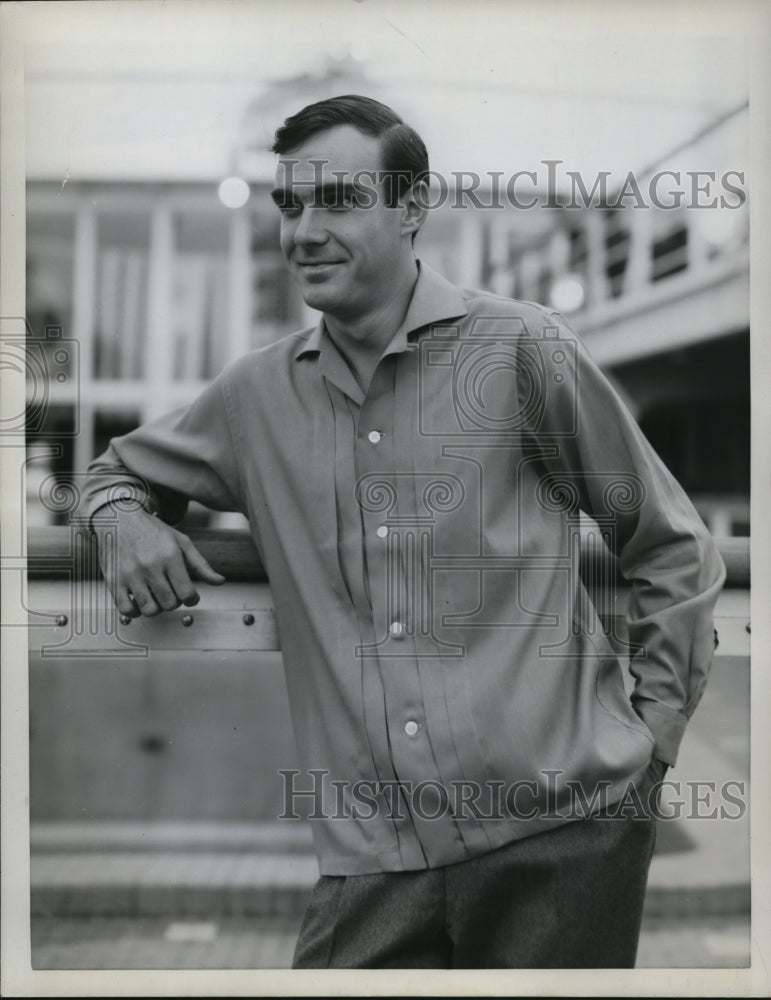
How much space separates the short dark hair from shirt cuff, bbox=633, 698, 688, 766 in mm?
1032

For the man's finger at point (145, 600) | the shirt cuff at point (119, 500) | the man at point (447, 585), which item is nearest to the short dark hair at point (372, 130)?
the man at point (447, 585)

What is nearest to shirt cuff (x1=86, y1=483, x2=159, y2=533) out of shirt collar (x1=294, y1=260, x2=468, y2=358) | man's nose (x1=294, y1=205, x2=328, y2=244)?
shirt collar (x1=294, y1=260, x2=468, y2=358)

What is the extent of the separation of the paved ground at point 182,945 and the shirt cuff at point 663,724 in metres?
0.45

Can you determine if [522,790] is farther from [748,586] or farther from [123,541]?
[123,541]

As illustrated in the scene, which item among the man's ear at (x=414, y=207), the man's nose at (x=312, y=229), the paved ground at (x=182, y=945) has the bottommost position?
the paved ground at (x=182, y=945)

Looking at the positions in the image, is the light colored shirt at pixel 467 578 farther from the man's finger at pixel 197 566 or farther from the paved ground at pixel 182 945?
the paved ground at pixel 182 945

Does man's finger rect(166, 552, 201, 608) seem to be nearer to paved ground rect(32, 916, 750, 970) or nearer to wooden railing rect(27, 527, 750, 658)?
wooden railing rect(27, 527, 750, 658)

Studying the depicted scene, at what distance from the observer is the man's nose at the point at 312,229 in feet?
6.04

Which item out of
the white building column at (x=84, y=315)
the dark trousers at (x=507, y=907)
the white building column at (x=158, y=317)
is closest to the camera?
the dark trousers at (x=507, y=907)

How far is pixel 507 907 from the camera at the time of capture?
1.85m

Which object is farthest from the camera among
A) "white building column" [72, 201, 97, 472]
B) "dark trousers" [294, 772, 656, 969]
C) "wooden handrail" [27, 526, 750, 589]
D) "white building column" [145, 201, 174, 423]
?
"white building column" [145, 201, 174, 423]

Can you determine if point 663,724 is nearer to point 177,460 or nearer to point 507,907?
point 507,907

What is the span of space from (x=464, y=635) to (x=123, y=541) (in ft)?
2.09

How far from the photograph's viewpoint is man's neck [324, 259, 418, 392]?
188cm
